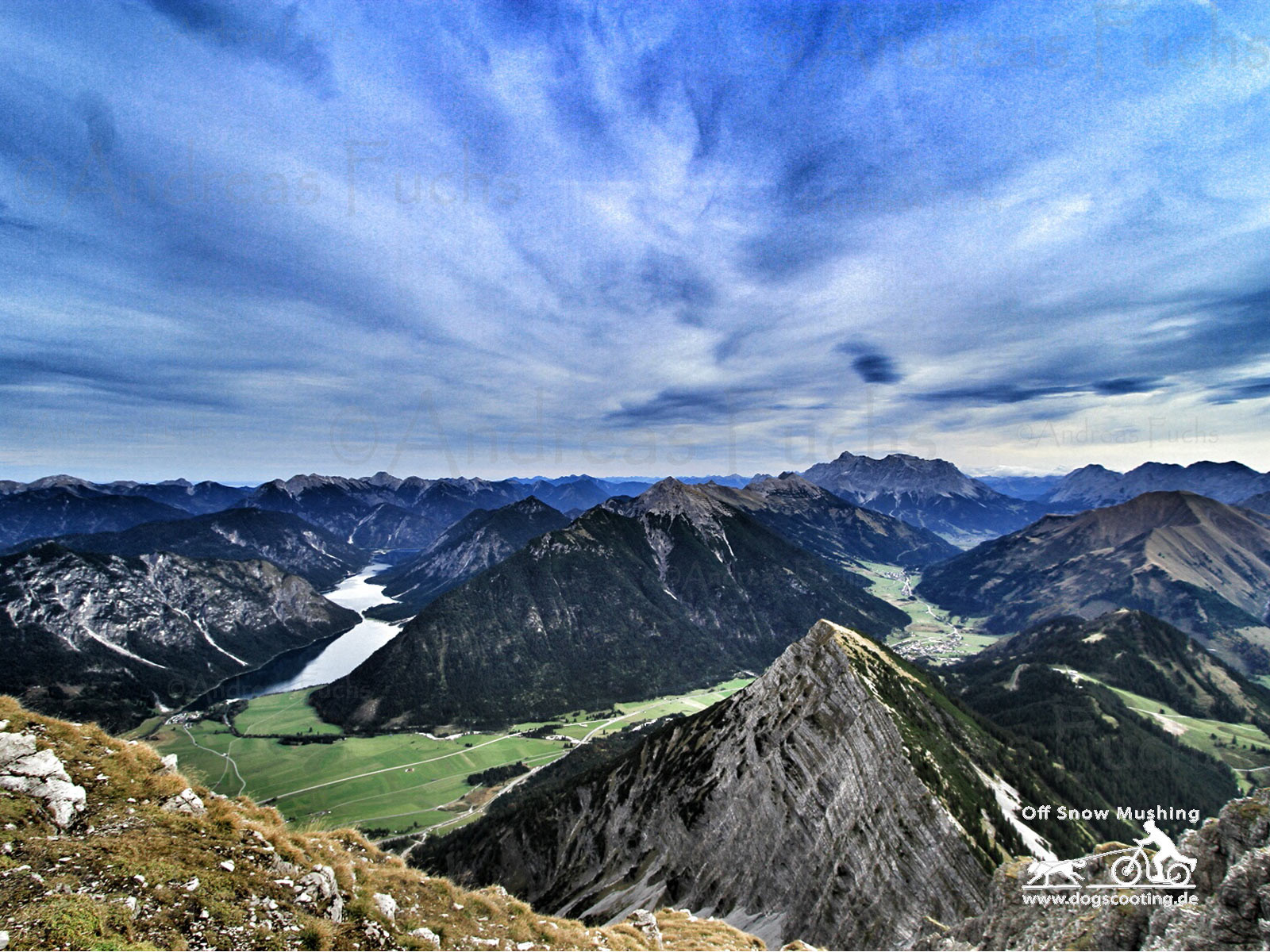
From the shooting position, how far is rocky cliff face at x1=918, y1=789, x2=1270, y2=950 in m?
19.7

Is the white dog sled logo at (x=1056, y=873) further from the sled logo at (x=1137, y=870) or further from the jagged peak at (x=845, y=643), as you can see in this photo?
the jagged peak at (x=845, y=643)

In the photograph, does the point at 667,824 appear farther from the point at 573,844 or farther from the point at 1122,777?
the point at 1122,777

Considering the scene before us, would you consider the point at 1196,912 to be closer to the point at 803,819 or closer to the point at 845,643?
the point at 803,819

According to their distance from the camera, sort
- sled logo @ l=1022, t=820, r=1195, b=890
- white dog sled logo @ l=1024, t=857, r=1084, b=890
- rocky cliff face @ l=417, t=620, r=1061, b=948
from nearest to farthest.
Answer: sled logo @ l=1022, t=820, r=1195, b=890, white dog sled logo @ l=1024, t=857, r=1084, b=890, rocky cliff face @ l=417, t=620, r=1061, b=948

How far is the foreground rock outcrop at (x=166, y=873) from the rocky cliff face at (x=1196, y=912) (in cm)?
2858

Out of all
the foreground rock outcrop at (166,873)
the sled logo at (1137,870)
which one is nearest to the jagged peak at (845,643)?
the sled logo at (1137,870)

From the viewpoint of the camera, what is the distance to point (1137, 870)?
2791 centimetres

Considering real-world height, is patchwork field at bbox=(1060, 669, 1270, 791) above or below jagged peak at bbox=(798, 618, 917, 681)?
below

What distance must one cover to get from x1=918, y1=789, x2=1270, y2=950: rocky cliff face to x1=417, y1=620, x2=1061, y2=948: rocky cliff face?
29.7m

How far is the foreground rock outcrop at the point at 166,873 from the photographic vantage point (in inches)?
491

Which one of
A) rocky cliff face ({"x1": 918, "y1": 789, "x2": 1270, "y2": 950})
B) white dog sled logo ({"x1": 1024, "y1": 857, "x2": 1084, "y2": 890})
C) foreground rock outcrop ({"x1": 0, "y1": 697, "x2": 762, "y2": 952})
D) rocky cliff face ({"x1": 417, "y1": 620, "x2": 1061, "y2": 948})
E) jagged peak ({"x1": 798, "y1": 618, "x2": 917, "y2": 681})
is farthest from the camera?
jagged peak ({"x1": 798, "y1": 618, "x2": 917, "y2": 681})

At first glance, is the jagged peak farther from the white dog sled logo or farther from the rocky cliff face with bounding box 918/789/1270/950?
the rocky cliff face with bounding box 918/789/1270/950

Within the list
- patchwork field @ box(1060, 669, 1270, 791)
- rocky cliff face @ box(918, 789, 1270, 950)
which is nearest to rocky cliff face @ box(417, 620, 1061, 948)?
rocky cliff face @ box(918, 789, 1270, 950)

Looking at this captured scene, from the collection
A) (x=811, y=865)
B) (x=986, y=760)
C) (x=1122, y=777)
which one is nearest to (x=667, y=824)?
(x=811, y=865)
